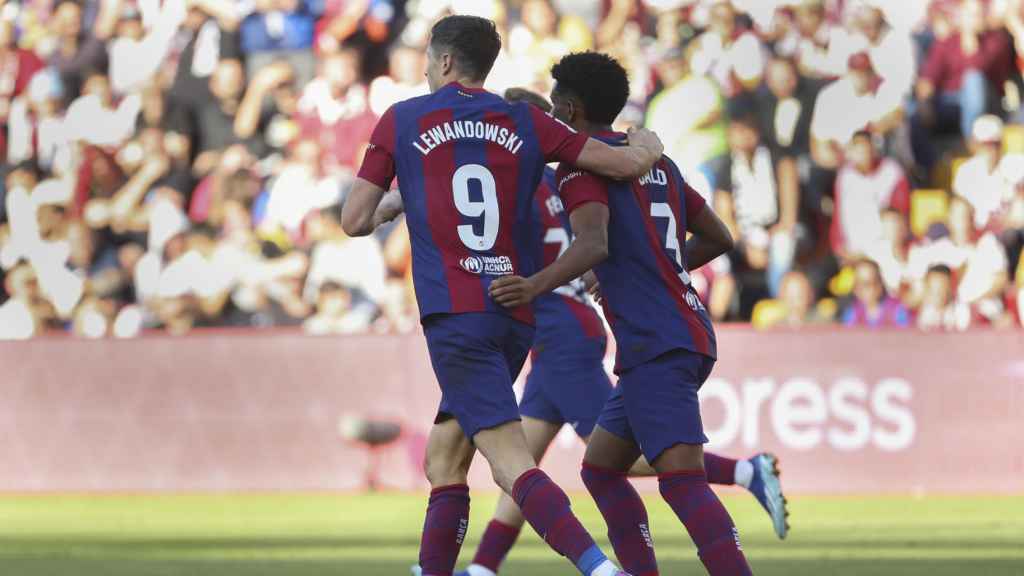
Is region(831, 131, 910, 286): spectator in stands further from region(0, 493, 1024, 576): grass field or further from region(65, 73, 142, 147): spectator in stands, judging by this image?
region(65, 73, 142, 147): spectator in stands

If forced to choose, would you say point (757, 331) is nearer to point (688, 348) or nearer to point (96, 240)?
point (96, 240)

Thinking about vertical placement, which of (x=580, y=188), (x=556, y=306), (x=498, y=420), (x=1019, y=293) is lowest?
(x=1019, y=293)

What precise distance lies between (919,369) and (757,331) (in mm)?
1277

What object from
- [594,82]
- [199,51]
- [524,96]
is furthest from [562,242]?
[199,51]

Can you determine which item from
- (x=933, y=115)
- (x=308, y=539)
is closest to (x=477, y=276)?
(x=308, y=539)

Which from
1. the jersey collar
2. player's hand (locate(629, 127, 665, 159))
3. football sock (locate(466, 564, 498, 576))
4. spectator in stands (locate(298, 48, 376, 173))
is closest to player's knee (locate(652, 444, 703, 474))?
player's hand (locate(629, 127, 665, 159))

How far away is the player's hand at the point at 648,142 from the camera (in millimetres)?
6473

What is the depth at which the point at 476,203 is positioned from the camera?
6246mm

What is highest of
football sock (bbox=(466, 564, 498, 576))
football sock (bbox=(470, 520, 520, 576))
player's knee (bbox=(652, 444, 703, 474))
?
player's knee (bbox=(652, 444, 703, 474))

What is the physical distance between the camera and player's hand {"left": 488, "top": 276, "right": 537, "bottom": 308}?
6230mm

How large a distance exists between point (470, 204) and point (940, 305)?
9.09 metres

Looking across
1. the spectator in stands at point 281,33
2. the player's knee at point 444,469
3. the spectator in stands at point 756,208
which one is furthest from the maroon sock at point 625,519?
the spectator in stands at point 281,33

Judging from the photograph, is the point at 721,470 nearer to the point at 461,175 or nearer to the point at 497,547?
the point at 497,547

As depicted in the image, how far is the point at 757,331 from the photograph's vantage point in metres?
14.0
